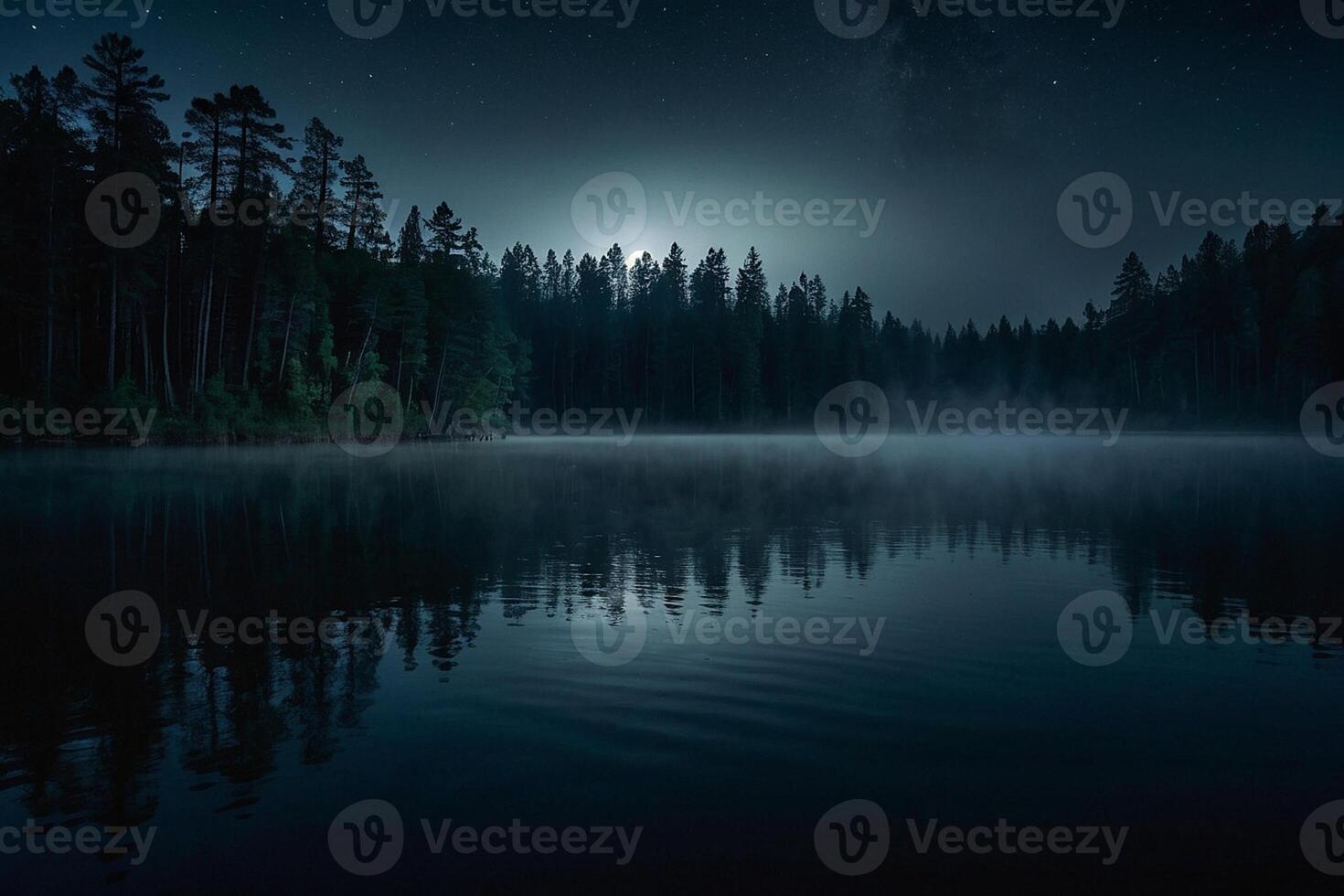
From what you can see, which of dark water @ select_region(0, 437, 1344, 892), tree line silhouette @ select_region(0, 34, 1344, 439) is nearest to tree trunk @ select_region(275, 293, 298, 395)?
tree line silhouette @ select_region(0, 34, 1344, 439)

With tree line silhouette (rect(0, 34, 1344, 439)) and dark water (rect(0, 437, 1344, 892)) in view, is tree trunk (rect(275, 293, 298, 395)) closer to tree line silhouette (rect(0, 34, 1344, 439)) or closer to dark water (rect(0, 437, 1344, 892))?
tree line silhouette (rect(0, 34, 1344, 439))

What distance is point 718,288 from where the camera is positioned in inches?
5709

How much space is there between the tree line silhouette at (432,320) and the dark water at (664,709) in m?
42.9

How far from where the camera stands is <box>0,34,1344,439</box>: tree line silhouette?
50812mm

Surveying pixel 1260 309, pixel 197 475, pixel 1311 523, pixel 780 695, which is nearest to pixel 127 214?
pixel 197 475

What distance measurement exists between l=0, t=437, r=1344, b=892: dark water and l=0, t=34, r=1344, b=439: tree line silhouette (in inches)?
1687

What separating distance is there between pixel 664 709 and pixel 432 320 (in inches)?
3099

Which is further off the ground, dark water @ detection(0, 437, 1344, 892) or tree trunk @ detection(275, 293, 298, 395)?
tree trunk @ detection(275, 293, 298, 395)

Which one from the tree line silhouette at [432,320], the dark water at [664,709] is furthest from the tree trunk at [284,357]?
the dark water at [664,709]

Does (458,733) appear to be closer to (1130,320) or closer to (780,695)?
(780,695)

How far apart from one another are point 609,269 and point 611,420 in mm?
50384

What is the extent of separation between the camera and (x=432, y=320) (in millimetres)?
80188

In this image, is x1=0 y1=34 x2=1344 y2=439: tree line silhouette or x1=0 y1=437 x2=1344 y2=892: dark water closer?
x1=0 y1=437 x2=1344 y2=892: dark water

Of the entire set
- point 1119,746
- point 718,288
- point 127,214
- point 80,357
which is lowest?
point 1119,746
